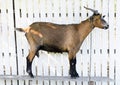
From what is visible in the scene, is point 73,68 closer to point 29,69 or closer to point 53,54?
point 53,54

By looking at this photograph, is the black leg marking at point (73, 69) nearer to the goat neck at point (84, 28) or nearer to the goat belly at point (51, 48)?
the goat belly at point (51, 48)

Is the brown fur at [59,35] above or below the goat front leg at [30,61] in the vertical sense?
above

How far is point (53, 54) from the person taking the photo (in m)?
4.24

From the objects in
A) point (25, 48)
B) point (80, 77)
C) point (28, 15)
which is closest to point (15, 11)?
point (28, 15)

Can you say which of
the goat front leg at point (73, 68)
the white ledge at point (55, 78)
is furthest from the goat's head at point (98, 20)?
the white ledge at point (55, 78)

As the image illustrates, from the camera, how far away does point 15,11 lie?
418cm

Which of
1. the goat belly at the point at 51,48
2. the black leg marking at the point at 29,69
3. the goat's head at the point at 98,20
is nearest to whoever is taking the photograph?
the goat's head at the point at 98,20

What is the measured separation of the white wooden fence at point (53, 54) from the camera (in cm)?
412

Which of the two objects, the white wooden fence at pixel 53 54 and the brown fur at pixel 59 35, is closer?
the brown fur at pixel 59 35

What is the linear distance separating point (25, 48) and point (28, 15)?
0.45 meters

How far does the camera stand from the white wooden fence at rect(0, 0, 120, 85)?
4117mm

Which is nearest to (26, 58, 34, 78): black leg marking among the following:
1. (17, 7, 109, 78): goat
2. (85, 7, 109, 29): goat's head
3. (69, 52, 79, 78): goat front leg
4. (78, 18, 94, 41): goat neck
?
(17, 7, 109, 78): goat

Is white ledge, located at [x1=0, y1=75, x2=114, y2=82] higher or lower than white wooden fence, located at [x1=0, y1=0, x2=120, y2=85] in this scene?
lower

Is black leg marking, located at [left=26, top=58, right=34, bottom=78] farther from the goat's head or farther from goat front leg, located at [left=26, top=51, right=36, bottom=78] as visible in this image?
the goat's head
